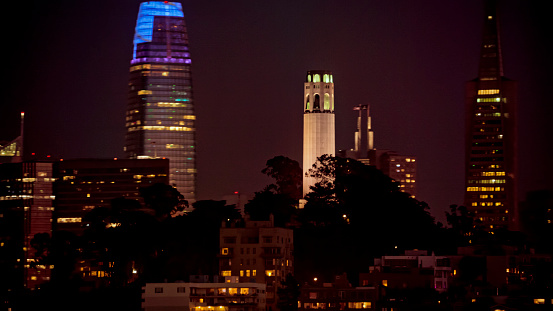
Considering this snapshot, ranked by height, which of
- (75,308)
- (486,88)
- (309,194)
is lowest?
(75,308)

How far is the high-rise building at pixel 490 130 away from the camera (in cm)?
14075

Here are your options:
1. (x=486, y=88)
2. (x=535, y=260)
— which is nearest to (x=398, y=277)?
(x=535, y=260)

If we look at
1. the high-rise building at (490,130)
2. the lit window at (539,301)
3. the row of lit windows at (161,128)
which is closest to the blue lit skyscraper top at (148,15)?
the row of lit windows at (161,128)

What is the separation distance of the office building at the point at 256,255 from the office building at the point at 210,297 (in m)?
5.07

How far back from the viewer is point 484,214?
13950 centimetres

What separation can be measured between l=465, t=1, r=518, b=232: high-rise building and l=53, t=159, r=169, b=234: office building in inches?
1049

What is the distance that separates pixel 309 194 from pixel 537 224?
27829mm

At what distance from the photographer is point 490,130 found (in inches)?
5610

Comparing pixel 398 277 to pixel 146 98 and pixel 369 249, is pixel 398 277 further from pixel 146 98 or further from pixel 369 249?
Result: pixel 146 98

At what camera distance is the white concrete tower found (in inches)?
4532

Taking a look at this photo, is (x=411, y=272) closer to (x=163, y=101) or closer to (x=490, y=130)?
(x=490, y=130)

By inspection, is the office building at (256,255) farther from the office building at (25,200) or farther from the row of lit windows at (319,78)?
the office building at (25,200)

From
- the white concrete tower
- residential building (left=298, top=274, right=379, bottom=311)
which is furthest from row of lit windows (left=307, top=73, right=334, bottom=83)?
residential building (left=298, top=274, right=379, bottom=311)

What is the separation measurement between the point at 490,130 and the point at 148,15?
5364cm
